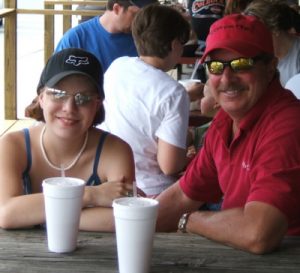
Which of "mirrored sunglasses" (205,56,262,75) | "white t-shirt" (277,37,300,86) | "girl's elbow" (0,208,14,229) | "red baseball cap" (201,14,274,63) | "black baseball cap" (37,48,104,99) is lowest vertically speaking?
"girl's elbow" (0,208,14,229)

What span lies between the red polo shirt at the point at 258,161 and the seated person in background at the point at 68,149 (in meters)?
0.30

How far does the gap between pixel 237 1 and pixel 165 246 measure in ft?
13.2

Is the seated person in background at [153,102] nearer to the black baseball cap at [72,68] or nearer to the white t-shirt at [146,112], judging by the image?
the white t-shirt at [146,112]

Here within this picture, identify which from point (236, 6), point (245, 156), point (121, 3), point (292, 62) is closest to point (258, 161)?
point (245, 156)

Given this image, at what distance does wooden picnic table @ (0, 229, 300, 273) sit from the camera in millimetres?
1760

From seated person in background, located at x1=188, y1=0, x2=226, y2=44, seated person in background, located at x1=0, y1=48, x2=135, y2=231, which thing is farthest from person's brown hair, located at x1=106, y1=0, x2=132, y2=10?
seated person in background, located at x1=188, y1=0, x2=226, y2=44

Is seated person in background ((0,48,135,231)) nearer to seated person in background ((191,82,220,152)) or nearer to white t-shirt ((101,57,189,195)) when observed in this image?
white t-shirt ((101,57,189,195))

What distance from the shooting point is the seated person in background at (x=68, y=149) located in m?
2.19

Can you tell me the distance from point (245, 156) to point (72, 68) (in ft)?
2.23

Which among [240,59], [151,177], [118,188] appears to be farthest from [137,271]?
[151,177]

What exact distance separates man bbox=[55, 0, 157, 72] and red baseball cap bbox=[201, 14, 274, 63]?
2.43 m

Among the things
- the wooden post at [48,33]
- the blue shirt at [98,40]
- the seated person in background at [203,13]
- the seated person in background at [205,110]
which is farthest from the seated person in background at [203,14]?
the seated person in background at [205,110]

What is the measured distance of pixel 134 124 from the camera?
3424mm

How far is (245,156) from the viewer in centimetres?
224
